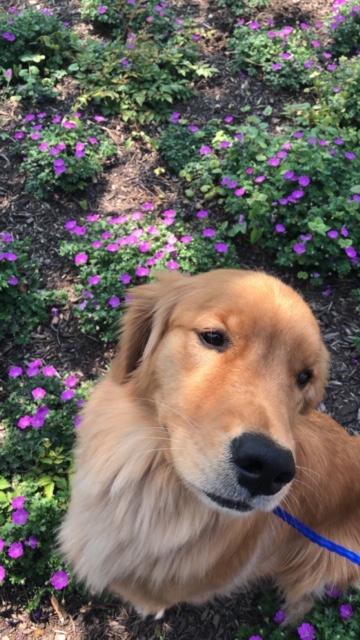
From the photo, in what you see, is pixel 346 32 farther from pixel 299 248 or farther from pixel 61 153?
pixel 61 153

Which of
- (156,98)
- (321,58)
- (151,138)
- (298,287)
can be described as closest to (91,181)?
(151,138)

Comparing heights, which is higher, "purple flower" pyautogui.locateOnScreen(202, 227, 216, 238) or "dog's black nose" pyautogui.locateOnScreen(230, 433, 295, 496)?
"dog's black nose" pyautogui.locateOnScreen(230, 433, 295, 496)

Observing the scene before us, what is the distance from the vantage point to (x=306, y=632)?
2949 millimetres

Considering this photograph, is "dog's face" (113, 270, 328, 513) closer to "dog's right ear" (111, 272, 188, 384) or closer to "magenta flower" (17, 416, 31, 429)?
"dog's right ear" (111, 272, 188, 384)

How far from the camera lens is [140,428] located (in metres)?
2.33

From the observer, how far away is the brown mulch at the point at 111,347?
3100 millimetres

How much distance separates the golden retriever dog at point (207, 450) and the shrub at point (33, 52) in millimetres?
3534

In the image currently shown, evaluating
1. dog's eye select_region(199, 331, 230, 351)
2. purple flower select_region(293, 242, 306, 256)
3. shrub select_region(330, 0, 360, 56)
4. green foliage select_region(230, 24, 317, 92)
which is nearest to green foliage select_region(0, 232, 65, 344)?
purple flower select_region(293, 242, 306, 256)

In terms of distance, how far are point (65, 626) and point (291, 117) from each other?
471 cm

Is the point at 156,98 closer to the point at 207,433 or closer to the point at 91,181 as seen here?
the point at 91,181

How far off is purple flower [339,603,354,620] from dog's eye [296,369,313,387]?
150 cm

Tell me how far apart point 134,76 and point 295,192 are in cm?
207

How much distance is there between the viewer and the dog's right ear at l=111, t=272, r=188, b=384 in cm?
246

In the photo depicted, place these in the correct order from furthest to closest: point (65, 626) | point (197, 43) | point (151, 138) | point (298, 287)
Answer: point (197, 43) < point (151, 138) < point (298, 287) < point (65, 626)
